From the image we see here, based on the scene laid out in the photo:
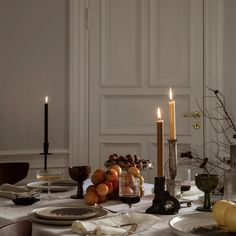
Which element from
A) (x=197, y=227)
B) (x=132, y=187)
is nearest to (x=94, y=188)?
(x=132, y=187)

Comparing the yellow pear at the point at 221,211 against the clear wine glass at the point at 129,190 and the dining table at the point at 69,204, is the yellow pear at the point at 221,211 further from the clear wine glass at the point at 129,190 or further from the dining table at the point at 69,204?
the clear wine glass at the point at 129,190

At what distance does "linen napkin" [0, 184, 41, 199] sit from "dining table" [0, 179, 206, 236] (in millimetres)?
30

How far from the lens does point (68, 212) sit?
1.79 m

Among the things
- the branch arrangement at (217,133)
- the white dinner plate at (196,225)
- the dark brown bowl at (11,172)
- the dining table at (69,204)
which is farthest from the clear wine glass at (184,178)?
the branch arrangement at (217,133)

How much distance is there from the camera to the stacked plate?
65.8 inches

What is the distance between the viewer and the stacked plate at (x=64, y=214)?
65.8 inches

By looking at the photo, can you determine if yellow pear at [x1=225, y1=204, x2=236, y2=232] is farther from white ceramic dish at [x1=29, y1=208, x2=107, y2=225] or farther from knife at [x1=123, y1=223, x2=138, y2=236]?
white ceramic dish at [x1=29, y1=208, x2=107, y2=225]

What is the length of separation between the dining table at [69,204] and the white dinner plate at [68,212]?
0.03 m

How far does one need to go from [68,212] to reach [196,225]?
44 centimetres

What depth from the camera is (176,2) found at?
12.9 ft

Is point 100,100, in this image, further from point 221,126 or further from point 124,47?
point 221,126

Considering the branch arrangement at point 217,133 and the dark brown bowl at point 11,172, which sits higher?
the branch arrangement at point 217,133

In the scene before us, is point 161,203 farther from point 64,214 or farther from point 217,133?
point 217,133

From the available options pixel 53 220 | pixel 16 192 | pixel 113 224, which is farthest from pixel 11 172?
pixel 113 224
